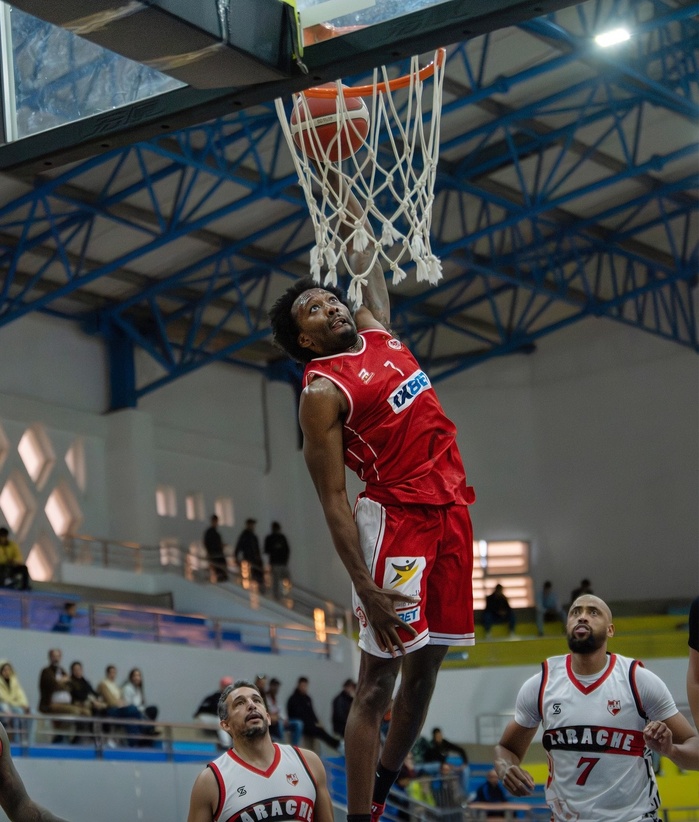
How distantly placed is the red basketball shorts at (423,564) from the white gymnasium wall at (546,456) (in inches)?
825

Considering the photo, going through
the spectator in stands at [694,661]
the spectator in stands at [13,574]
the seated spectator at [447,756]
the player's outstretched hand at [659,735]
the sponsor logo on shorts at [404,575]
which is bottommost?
the seated spectator at [447,756]

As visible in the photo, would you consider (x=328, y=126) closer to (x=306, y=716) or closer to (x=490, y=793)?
(x=490, y=793)

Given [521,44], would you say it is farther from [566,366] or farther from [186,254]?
[566,366]

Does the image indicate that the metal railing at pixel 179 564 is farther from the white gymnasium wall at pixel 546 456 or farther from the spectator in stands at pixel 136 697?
the spectator in stands at pixel 136 697

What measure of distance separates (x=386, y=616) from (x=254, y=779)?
1.68 meters

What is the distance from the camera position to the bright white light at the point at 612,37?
1786cm

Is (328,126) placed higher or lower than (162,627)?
higher

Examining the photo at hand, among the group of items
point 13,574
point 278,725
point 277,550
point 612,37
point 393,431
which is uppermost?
point 612,37

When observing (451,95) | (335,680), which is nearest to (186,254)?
(451,95)

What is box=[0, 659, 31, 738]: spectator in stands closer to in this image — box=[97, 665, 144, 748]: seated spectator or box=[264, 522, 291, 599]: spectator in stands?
box=[97, 665, 144, 748]: seated spectator

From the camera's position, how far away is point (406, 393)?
5270mm

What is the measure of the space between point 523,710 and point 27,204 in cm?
1649

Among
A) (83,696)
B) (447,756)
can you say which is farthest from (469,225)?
(83,696)

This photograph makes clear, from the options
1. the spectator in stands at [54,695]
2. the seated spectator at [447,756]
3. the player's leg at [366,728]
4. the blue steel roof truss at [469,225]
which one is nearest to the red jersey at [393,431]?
the player's leg at [366,728]
